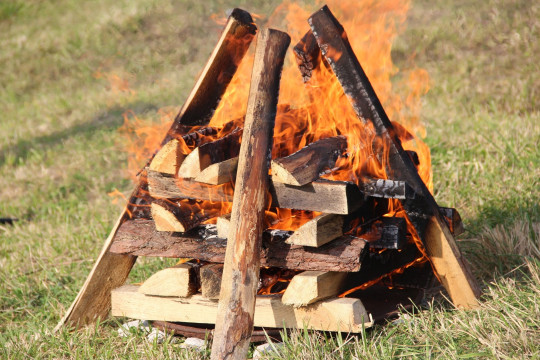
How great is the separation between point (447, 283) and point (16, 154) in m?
6.02

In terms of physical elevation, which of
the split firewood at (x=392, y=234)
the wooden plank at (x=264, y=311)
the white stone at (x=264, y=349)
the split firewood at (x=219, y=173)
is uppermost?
the split firewood at (x=219, y=173)

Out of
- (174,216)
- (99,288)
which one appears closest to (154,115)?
(99,288)

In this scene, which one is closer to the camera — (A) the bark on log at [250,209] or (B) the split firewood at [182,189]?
(A) the bark on log at [250,209]

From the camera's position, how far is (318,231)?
266 centimetres

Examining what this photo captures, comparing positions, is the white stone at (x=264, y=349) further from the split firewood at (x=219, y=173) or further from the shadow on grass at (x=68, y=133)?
the shadow on grass at (x=68, y=133)

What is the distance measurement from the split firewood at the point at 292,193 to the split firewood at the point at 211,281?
36 cm

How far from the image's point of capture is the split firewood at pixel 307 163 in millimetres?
2686

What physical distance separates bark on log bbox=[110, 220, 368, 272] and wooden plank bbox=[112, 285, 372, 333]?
201 millimetres

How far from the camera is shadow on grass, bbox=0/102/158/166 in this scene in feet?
24.1

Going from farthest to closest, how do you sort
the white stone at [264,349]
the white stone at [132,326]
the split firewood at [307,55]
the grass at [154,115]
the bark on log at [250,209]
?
the white stone at [132,326]
the split firewood at [307,55]
the grass at [154,115]
the white stone at [264,349]
the bark on log at [250,209]

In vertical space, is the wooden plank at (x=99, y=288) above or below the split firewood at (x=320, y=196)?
below

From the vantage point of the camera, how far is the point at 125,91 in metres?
9.20

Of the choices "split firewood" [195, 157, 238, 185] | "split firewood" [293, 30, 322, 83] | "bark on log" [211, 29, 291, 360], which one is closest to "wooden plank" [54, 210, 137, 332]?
"split firewood" [195, 157, 238, 185]

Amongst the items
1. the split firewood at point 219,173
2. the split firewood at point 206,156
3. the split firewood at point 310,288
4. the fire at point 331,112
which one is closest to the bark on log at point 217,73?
the fire at point 331,112
